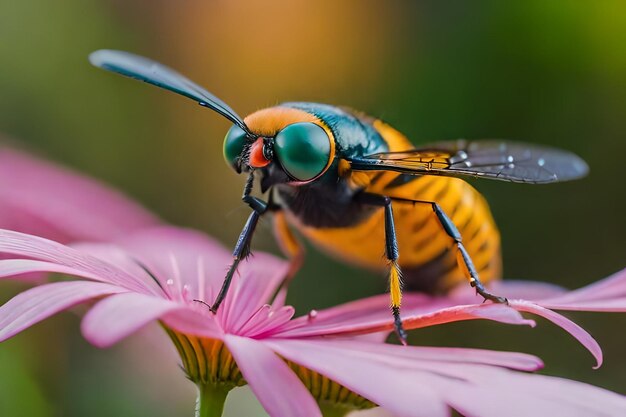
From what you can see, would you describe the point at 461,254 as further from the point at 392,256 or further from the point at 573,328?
the point at 573,328

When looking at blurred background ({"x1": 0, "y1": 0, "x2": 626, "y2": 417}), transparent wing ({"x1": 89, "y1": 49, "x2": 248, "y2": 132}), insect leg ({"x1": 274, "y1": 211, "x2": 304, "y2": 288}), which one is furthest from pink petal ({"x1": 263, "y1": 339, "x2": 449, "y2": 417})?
blurred background ({"x1": 0, "y1": 0, "x2": 626, "y2": 417})

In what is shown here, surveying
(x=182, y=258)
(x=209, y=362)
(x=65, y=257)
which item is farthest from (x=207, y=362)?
(x=182, y=258)

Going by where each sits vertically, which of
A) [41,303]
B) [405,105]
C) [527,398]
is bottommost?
[527,398]

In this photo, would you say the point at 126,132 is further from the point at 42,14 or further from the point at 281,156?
the point at 281,156

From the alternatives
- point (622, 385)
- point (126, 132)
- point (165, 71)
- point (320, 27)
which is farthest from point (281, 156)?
point (320, 27)

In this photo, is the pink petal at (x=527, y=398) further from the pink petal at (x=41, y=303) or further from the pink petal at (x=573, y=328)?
the pink petal at (x=41, y=303)

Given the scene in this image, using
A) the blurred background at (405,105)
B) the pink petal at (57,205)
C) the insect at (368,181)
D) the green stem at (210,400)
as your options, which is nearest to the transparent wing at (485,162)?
the insect at (368,181)

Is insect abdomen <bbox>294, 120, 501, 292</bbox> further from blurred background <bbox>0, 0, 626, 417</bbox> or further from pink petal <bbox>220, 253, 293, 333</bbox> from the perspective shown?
blurred background <bbox>0, 0, 626, 417</bbox>

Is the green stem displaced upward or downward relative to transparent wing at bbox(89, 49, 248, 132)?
downward
